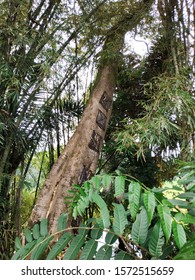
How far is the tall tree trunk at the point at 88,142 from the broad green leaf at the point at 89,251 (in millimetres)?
942

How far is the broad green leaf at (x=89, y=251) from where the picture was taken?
0.67 metres

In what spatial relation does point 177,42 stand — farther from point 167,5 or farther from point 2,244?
point 2,244

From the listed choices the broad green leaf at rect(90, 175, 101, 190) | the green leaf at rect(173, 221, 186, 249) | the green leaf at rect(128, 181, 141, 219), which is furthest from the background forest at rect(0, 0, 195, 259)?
the green leaf at rect(173, 221, 186, 249)

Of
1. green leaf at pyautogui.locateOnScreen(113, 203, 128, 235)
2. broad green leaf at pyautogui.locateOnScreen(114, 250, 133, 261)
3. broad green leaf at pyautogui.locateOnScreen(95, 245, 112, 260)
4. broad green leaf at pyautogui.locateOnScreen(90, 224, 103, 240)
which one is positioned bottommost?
broad green leaf at pyautogui.locateOnScreen(114, 250, 133, 261)

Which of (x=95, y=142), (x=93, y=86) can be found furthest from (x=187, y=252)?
(x=93, y=86)

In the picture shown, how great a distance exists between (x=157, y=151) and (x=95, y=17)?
136 cm

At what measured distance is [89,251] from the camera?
68 centimetres

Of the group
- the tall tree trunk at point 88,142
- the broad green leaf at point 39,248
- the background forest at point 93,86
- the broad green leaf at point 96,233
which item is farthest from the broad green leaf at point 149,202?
the tall tree trunk at point 88,142

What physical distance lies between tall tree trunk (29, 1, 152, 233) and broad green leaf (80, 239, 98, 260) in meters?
0.94

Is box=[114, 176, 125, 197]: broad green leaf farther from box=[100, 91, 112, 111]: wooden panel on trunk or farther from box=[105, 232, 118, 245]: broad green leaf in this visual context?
box=[100, 91, 112, 111]: wooden panel on trunk

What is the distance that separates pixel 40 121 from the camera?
7.83 ft

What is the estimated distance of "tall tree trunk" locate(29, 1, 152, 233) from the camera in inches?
66.6

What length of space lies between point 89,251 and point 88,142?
1.30 m

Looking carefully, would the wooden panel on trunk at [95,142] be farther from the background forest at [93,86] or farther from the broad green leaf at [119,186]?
the broad green leaf at [119,186]
